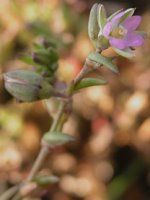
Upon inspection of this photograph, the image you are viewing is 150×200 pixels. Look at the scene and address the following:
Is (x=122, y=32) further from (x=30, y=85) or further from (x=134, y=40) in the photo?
(x=30, y=85)

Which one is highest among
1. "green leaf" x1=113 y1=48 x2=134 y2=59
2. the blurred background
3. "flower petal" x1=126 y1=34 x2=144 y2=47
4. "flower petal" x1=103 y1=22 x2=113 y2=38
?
"flower petal" x1=103 y1=22 x2=113 y2=38

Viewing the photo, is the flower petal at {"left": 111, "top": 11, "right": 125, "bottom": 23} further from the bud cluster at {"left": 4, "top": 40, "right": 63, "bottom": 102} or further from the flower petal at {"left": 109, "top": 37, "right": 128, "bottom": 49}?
the bud cluster at {"left": 4, "top": 40, "right": 63, "bottom": 102}

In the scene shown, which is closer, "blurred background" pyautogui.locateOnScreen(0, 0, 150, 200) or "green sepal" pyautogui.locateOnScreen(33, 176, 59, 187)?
"green sepal" pyautogui.locateOnScreen(33, 176, 59, 187)

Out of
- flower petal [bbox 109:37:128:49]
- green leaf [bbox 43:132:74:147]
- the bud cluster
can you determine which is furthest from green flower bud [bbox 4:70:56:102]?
flower petal [bbox 109:37:128:49]

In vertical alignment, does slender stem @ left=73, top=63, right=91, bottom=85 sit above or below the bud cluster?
above

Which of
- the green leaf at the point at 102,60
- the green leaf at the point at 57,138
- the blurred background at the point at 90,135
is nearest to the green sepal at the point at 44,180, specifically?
the green leaf at the point at 57,138

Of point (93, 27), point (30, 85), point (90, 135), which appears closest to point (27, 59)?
point (30, 85)

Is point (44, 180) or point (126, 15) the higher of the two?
point (126, 15)
